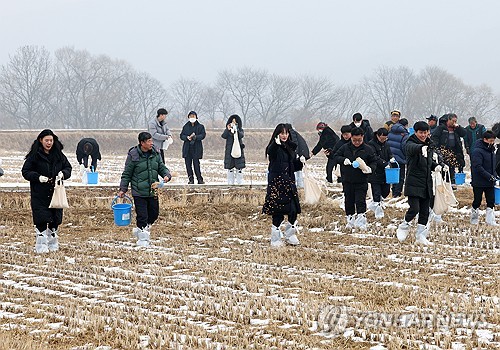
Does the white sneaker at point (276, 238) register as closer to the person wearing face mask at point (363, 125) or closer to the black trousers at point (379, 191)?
the black trousers at point (379, 191)

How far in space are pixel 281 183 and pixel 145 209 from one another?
6.82ft

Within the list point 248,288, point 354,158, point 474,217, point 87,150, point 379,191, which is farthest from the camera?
point 87,150

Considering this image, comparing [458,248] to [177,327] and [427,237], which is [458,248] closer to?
[427,237]

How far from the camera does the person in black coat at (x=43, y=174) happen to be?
37.2 feet

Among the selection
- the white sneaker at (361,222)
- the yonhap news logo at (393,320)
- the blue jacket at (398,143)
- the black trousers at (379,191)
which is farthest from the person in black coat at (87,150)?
the yonhap news logo at (393,320)

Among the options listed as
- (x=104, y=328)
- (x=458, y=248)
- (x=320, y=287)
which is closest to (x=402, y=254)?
(x=458, y=248)

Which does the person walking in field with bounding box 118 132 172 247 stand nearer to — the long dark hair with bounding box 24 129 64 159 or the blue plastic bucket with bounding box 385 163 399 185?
the long dark hair with bounding box 24 129 64 159

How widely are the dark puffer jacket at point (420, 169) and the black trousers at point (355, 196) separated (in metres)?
1.67

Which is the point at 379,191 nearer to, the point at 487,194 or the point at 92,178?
the point at 487,194

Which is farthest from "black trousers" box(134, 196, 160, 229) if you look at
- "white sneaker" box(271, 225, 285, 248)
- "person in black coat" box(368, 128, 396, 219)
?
"person in black coat" box(368, 128, 396, 219)

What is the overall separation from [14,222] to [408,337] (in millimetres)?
10160

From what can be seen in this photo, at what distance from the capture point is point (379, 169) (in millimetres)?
14555

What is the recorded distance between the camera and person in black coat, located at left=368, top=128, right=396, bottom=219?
574 inches

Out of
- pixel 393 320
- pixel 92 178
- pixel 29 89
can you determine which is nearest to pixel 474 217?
pixel 393 320
